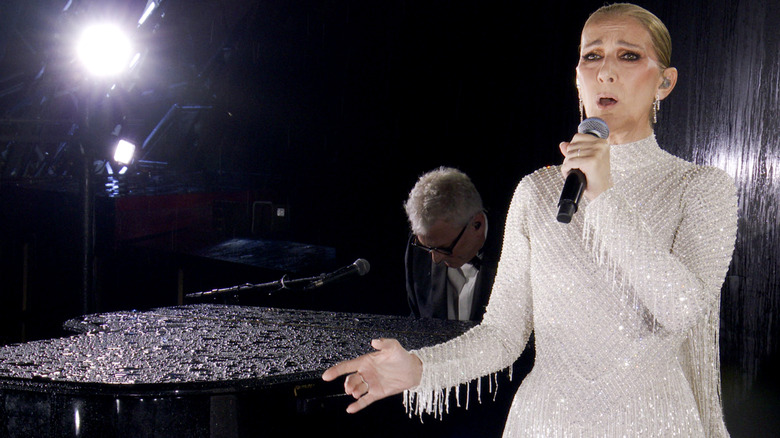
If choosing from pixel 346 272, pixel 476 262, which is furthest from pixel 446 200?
pixel 346 272

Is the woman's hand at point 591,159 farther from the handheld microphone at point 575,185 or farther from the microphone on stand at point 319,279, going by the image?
the microphone on stand at point 319,279

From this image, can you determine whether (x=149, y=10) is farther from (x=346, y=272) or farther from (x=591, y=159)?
(x=591, y=159)

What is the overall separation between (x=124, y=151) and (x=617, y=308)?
33.0ft

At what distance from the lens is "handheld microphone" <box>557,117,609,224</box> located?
0.90 metres

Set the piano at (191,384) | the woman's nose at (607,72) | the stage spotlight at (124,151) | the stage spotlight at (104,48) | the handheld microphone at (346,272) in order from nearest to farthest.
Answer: the woman's nose at (607,72), the piano at (191,384), the handheld microphone at (346,272), the stage spotlight at (104,48), the stage spotlight at (124,151)

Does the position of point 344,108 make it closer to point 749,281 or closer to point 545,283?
point 749,281

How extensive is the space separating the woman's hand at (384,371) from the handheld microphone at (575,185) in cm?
36

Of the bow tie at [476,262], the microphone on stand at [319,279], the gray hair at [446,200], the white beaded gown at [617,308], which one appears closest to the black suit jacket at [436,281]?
the bow tie at [476,262]

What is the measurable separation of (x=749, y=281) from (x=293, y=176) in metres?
4.73

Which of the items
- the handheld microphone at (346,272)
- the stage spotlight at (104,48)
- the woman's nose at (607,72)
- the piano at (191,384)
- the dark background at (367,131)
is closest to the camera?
the woman's nose at (607,72)

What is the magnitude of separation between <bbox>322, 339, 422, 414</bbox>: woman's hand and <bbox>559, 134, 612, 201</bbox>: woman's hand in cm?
41

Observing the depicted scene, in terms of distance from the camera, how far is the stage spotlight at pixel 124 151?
10.0m

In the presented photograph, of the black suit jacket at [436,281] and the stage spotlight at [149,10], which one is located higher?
the stage spotlight at [149,10]

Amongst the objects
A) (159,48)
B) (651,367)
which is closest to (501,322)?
(651,367)
